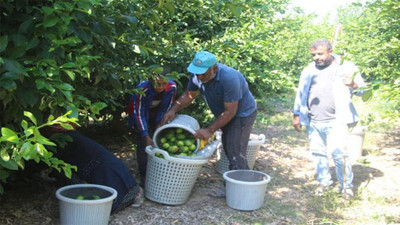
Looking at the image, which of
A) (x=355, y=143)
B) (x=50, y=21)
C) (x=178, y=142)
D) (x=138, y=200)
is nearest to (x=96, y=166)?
(x=138, y=200)

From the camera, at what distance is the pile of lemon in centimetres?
398

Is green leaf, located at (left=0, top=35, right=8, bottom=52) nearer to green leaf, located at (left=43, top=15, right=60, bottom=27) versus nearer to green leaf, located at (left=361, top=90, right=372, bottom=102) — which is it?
green leaf, located at (left=43, top=15, right=60, bottom=27)

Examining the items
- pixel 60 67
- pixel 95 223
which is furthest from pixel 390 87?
pixel 95 223

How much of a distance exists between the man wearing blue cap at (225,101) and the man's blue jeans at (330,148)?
2.58 ft

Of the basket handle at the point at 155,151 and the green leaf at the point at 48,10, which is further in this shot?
the basket handle at the point at 155,151

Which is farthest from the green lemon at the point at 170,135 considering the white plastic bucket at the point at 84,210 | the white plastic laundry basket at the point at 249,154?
the white plastic laundry basket at the point at 249,154

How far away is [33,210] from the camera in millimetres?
3740

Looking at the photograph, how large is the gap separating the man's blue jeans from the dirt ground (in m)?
0.22

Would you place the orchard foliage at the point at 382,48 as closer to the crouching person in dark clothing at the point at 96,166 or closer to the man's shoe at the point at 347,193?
the man's shoe at the point at 347,193

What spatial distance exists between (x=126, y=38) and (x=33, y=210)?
6.04 ft

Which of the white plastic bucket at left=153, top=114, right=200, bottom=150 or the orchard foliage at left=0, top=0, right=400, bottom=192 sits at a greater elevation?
the orchard foliage at left=0, top=0, right=400, bottom=192

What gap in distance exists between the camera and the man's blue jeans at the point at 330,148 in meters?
4.31

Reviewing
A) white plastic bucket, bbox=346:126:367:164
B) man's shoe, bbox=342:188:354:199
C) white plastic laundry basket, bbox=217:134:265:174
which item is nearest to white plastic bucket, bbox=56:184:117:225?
white plastic laundry basket, bbox=217:134:265:174

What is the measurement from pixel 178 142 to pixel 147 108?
571mm
